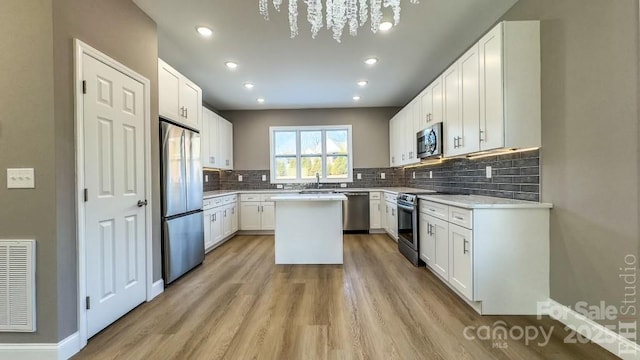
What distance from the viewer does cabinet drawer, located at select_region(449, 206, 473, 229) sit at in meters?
2.47

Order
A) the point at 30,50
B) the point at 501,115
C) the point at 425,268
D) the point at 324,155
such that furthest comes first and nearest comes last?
the point at 324,155
the point at 425,268
the point at 501,115
the point at 30,50

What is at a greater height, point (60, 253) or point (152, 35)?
point (152, 35)

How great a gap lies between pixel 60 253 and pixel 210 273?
6.00ft

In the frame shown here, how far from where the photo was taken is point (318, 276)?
339 cm

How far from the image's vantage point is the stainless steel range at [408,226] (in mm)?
3709

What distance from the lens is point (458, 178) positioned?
3912mm

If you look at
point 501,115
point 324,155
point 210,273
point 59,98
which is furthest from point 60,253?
point 324,155

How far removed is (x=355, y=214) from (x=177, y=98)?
381cm

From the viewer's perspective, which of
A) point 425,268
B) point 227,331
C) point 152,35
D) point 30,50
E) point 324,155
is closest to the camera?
point 30,50

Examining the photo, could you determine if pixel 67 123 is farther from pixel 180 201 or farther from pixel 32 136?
pixel 180 201

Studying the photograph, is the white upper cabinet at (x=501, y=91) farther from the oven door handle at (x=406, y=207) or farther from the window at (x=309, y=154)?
the window at (x=309, y=154)

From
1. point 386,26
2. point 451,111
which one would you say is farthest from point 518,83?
point 386,26

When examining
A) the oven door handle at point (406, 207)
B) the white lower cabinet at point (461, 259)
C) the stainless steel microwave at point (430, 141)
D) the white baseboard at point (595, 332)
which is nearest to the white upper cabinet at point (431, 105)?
the stainless steel microwave at point (430, 141)

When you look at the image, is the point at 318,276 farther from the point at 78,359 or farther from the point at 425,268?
the point at 78,359
